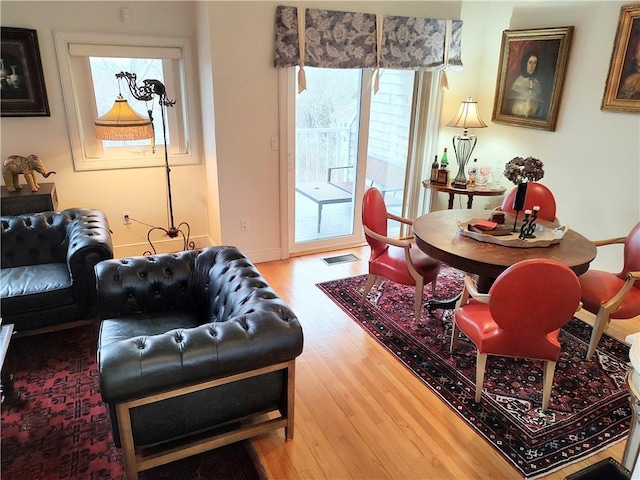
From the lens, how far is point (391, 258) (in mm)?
3219

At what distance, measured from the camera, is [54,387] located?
2.45 meters

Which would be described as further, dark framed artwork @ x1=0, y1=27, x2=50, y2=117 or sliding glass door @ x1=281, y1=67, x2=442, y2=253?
sliding glass door @ x1=281, y1=67, x2=442, y2=253

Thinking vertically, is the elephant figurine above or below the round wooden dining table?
above

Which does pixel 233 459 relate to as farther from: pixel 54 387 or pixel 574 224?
pixel 574 224

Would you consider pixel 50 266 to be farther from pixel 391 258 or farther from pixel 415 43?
pixel 415 43

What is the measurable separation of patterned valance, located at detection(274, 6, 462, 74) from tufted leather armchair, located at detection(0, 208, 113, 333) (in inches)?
81.1

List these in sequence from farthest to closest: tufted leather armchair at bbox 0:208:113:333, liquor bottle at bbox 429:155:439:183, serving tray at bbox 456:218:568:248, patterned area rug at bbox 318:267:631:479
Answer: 1. liquor bottle at bbox 429:155:439:183
2. tufted leather armchair at bbox 0:208:113:333
3. serving tray at bbox 456:218:568:248
4. patterned area rug at bbox 318:267:631:479

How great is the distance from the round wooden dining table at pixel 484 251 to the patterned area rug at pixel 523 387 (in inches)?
21.2

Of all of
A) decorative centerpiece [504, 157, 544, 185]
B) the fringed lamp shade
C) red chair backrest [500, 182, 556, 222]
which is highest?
the fringed lamp shade

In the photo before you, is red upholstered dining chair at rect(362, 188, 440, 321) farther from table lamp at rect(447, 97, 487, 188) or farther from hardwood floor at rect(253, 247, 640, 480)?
table lamp at rect(447, 97, 487, 188)

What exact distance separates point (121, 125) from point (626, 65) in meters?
3.83

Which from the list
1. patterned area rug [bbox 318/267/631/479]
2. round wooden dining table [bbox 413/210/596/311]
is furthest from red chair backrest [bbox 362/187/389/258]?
patterned area rug [bbox 318/267/631/479]

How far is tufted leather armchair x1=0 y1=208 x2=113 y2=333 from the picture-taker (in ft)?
8.83

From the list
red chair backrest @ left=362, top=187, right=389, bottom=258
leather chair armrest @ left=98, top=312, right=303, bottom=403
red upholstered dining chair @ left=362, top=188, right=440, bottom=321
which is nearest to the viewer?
leather chair armrest @ left=98, top=312, right=303, bottom=403
